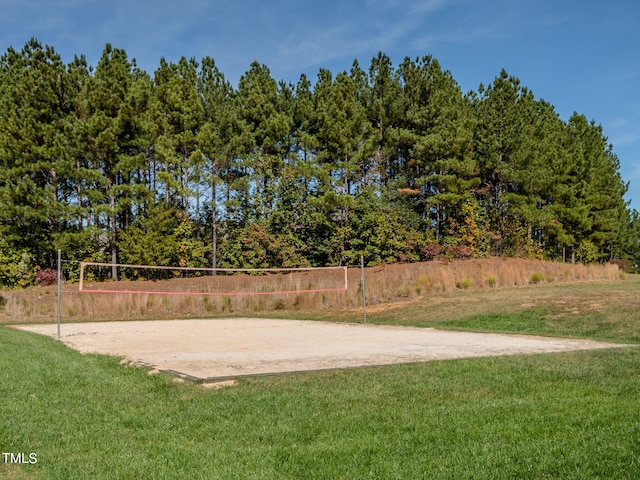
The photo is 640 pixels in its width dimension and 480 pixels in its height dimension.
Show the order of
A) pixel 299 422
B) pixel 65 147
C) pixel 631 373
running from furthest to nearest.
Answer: pixel 65 147, pixel 631 373, pixel 299 422

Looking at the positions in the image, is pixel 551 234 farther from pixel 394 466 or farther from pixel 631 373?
pixel 394 466

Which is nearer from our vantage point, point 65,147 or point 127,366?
point 127,366

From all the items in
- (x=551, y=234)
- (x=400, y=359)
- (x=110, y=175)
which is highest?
(x=110, y=175)

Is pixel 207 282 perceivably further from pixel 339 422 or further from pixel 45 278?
pixel 339 422

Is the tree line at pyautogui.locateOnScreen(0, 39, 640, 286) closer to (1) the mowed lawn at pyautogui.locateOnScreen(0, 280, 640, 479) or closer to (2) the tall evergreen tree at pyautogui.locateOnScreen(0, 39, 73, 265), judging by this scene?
(2) the tall evergreen tree at pyautogui.locateOnScreen(0, 39, 73, 265)

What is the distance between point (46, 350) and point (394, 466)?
8.20 metres

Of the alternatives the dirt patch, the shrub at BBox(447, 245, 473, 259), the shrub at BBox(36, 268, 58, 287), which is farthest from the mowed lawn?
the shrub at BBox(447, 245, 473, 259)

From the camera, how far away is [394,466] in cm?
367

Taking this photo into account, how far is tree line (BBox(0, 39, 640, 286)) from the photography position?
104 feet

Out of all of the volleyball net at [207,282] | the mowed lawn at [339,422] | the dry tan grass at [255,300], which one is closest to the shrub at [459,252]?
the volleyball net at [207,282]

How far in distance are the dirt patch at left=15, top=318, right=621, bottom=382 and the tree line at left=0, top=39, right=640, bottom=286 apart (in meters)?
18.8

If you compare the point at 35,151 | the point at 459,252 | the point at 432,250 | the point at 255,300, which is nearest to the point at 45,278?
the point at 35,151

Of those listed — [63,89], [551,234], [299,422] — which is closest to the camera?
[299,422]

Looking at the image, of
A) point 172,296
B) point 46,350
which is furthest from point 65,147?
point 46,350
